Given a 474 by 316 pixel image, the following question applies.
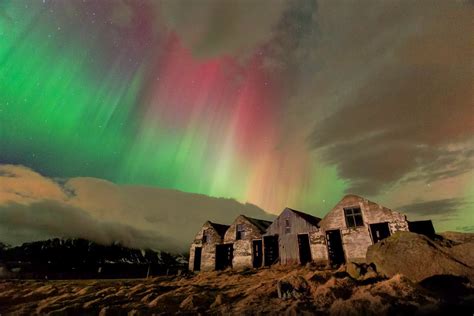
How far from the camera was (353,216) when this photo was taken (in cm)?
2628

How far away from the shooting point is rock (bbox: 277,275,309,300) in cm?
1205

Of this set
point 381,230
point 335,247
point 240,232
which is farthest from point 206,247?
point 381,230

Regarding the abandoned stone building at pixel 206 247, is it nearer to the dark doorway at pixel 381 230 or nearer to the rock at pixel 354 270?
the dark doorway at pixel 381 230

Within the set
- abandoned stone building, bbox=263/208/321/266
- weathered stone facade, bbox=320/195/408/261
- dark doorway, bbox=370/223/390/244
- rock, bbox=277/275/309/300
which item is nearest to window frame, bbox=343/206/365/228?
weathered stone facade, bbox=320/195/408/261

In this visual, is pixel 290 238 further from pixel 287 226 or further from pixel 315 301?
pixel 315 301

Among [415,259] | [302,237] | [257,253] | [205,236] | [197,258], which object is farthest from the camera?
[197,258]

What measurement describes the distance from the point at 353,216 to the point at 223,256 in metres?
20.4

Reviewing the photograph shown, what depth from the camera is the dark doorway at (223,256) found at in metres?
36.8

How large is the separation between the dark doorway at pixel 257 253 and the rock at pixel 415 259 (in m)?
19.2

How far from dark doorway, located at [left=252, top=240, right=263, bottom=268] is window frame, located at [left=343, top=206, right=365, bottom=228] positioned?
41.9ft

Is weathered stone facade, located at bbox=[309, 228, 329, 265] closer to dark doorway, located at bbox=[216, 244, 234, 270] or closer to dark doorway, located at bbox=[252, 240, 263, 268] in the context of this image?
dark doorway, located at bbox=[252, 240, 263, 268]

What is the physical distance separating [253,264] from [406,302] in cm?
2480

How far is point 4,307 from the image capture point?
16.4 m

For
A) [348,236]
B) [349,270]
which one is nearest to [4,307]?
[349,270]
